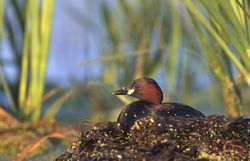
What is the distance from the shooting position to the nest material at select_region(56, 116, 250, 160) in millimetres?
1165

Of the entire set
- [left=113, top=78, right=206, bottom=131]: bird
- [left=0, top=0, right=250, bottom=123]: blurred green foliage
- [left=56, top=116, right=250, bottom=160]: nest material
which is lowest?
[left=56, top=116, right=250, bottom=160]: nest material

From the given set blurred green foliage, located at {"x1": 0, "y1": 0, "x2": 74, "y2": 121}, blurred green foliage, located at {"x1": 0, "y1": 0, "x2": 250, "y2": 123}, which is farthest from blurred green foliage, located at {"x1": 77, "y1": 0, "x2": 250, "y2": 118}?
blurred green foliage, located at {"x1": 0, "y1": 0, "x2": 74, "y2": 121}

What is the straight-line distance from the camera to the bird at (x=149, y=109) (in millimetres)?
1336

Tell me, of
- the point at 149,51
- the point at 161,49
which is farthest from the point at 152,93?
the point at 161,49

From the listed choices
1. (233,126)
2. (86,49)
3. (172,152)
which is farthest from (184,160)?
(86,49)

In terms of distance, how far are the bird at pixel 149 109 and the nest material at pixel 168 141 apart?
4 centimetres

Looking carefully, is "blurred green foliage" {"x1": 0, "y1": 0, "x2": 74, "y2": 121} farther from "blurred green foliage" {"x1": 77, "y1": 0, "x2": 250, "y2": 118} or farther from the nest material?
the nest material

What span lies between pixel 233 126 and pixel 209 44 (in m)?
0.74

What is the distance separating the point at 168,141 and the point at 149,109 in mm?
250

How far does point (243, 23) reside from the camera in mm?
1731

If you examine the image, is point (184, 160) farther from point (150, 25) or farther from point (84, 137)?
point (150, 25)

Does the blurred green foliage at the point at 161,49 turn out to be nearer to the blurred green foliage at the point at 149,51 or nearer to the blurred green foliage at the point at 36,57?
the blurred green foliage at the point at 149,51

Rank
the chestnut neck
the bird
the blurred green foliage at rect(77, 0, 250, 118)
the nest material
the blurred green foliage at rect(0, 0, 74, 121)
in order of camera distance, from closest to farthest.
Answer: the nest material → the bird → the chestnut neck → the blurred green foliage at rect(77, 0, 250, 118) → the blurred green foliage at rect(0, 0, 74, 121)

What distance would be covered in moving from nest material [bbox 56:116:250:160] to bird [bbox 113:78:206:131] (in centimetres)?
4
